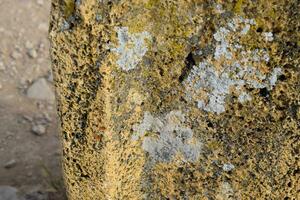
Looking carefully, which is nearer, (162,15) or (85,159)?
(162,15)

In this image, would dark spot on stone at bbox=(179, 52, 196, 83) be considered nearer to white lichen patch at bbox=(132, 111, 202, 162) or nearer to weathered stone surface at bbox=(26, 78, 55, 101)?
white lichen patch at bbox=(132, 111, 202, 162)

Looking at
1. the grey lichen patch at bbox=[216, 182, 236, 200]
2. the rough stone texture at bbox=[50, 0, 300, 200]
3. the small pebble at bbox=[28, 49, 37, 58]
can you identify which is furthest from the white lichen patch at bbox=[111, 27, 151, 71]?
the small pebble at bbox=[28, 49, 37, 58]

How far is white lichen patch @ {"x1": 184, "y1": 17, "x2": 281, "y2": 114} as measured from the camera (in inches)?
45.1

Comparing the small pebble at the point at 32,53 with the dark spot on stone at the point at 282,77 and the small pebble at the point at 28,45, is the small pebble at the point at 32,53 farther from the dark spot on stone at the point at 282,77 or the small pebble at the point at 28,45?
the dark spot on stone at the point at 282,77

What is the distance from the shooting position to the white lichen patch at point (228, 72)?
1.14 meters

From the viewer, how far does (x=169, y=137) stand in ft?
4.29

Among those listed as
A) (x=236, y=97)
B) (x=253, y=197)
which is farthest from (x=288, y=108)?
(x=253, y=197)

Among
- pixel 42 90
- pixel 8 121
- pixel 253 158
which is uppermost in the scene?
pixel 42 90

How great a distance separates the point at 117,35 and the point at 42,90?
1.75m

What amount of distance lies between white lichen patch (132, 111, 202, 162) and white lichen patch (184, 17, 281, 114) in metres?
0.07

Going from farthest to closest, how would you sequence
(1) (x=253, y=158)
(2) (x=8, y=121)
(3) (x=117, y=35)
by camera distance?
(2) (x=8, y=121)
(1) (x=253, y=158)
(3) (x=117, y=35)

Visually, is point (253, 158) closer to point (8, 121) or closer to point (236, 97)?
point (236, 97)

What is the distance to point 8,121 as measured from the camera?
2.68m

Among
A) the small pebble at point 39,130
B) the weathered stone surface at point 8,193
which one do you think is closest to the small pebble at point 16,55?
the small pebble at point 39,130
